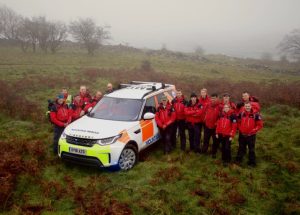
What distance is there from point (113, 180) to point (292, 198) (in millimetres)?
4231

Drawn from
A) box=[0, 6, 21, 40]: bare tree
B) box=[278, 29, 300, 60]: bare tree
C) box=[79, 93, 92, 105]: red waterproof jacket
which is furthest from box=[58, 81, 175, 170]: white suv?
box=[278, 29, 300, 60]: bare tree

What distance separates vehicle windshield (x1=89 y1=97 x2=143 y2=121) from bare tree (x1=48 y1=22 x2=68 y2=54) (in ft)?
146

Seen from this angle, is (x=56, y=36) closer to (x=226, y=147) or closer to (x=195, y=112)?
(x=195, y=112)

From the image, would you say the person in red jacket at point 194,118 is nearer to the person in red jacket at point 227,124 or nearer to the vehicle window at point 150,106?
the person in red jacket at point 227,124

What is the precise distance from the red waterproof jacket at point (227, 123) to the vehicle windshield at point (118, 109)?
94.1 inches

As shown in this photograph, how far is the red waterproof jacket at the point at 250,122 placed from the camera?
7953 mm

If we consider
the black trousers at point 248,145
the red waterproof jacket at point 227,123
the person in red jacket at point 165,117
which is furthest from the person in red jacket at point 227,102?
the person in red jacket at point 165,117

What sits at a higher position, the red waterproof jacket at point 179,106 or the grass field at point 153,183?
the red waterproof jacket at point 179,106

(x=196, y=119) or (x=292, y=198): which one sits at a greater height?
(x=196, y=119)

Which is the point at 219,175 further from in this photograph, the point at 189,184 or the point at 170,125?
the point at 170,125

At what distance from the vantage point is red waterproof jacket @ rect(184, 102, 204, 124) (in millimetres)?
8828

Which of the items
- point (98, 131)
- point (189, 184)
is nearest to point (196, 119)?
point (189, 184)

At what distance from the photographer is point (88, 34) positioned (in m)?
51.4

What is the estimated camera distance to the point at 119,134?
7504 millimetres
